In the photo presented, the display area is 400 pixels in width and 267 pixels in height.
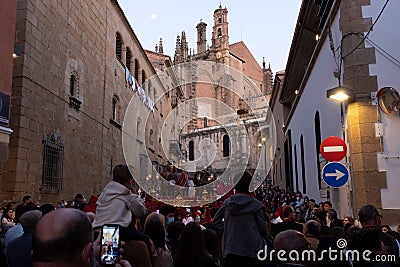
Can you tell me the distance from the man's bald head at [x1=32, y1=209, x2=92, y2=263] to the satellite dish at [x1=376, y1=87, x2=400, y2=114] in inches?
305

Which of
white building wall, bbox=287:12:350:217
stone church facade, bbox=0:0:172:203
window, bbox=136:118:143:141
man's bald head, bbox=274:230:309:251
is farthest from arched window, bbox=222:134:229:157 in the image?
man's bald head, bbox=274:230:309:251

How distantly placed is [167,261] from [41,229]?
2200 mm

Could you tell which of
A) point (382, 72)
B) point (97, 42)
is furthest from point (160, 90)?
point (382, 72)

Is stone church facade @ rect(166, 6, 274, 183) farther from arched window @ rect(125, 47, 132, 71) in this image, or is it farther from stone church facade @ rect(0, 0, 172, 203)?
stone church facade @ rect(0, 0, 172, 203)

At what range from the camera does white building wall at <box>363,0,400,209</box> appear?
7887mm

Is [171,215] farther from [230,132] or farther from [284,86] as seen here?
[230,132]

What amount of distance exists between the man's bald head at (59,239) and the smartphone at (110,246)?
29cm

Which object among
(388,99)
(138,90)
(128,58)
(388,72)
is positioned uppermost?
(128,58)

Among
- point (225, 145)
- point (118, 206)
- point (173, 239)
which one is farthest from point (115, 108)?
point (225, 145)

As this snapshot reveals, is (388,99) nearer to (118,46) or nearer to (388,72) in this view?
(388,72)

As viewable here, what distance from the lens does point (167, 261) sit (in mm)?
3631

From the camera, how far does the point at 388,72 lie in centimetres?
814

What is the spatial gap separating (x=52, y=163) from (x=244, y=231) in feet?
30.0

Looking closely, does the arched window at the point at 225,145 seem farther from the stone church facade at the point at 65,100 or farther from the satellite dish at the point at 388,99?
the satellite dish at the point at 388,99
